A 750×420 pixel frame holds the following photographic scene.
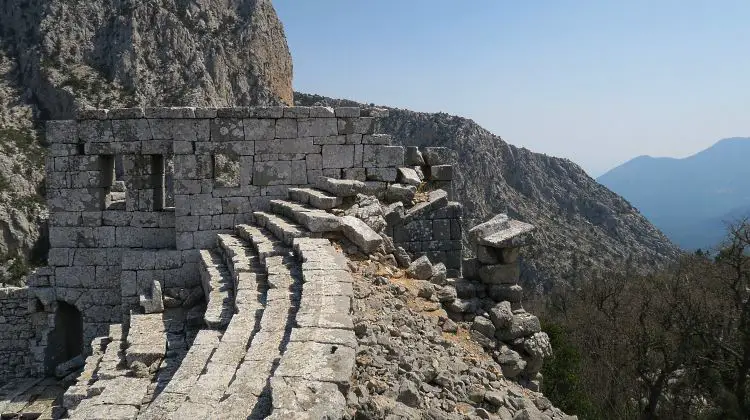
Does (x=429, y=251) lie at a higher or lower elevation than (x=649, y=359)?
higher

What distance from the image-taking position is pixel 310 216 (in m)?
8.48

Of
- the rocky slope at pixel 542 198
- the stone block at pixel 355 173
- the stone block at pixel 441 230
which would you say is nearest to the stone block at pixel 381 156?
the stone block at pixel 355 173

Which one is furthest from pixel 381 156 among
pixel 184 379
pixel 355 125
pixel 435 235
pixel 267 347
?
pixel 184 379

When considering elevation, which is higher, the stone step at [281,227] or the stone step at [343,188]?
the stone step at [343,188]

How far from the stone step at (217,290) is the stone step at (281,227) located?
3.15 feet

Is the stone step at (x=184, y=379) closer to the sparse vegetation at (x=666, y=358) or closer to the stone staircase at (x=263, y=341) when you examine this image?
the stone staircase at (x=263, y=341)

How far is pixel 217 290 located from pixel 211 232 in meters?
3.28

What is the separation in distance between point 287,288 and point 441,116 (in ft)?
177

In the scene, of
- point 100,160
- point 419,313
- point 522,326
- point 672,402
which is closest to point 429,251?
point 522,326

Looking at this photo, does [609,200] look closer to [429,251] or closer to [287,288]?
[429,251]

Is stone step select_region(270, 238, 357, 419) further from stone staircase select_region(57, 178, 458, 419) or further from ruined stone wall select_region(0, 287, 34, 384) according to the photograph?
ruined stone wall select_region(0, 287, 34, 384)

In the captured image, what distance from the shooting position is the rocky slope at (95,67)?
1561 inches

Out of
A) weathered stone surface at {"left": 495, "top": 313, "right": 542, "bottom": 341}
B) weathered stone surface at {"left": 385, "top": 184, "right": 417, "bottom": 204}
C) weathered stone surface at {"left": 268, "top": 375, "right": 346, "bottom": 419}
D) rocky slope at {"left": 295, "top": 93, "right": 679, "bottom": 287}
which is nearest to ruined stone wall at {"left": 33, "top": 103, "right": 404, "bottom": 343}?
weathered stone surface at {"left": 385, "top": 184, "right": 417, "bottom": 204}

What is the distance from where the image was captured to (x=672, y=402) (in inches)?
629
